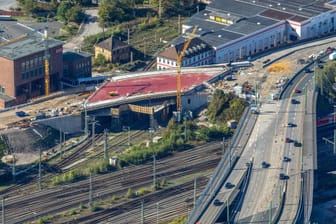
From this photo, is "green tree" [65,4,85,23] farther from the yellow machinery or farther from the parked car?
the parked car

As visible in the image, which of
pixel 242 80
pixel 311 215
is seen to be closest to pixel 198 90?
pixel 242 80

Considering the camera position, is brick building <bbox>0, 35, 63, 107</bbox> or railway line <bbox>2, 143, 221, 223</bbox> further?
brick building <bbox>0, 35, 63, 107</bbox>

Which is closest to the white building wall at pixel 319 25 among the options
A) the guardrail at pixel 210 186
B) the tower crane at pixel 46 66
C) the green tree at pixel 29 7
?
the tower crane at pixel 46 66

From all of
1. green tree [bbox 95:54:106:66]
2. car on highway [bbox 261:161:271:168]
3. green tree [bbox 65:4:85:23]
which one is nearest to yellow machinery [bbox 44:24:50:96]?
green tree [bbox 95:54:106:66]

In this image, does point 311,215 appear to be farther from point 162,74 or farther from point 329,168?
point 162,74

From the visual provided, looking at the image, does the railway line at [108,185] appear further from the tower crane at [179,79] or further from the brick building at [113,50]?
the brick building at [113,50]

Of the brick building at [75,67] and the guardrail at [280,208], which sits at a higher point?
the brick building at [75,67]

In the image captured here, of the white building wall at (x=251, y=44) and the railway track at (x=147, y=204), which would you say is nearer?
the railway track at (x=147, y=204)
